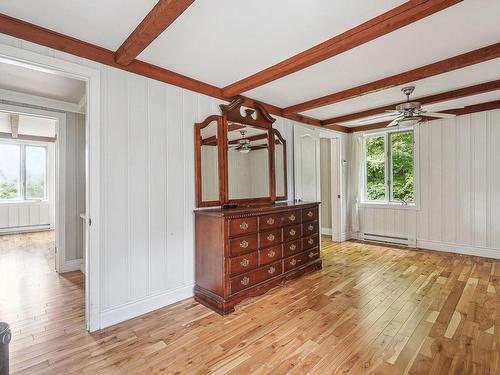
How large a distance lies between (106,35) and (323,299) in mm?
3265

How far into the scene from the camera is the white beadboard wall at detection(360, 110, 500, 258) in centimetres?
423

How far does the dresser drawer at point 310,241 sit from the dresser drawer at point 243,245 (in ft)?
3.23

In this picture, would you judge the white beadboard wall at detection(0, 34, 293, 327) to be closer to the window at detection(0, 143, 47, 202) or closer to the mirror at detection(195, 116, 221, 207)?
the mirror at detection(195, 116, 221, 207)

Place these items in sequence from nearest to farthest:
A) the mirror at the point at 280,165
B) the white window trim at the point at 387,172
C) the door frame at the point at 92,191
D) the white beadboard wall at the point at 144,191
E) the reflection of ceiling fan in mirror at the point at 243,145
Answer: the door frame at the point at 92,191 < the white beadboard wall at the point at 144,191 < the reflection of ceiling fan in mirror at the point at 243,145 < the mirror at the point at 280,165 < the white window trim at the point at 387,172

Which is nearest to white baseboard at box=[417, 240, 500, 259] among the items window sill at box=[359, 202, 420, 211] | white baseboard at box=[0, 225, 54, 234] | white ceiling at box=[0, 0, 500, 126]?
window sill at box=[359, 202, 420, 211]

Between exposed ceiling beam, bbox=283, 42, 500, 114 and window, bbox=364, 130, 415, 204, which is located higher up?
exposed ceiling beam, bbox=283, 42, 500, 114

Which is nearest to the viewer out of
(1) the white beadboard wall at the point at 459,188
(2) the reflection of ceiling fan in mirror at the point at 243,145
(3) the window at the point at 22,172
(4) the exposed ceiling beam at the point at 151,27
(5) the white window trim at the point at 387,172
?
(4) the exposed ceiling beam at the point at 151,27

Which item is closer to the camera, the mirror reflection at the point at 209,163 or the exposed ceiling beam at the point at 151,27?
the exposed ceiling beam at the point at 151,27

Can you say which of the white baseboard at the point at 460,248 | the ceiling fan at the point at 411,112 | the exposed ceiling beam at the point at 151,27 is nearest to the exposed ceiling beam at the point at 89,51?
the exposed ceiling beam at the point at 151,27

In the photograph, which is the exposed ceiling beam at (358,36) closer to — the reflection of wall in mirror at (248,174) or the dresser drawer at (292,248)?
the reflection of wall in mirror at (248,174)

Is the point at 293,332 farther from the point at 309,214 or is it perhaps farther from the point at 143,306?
the point at 309,214

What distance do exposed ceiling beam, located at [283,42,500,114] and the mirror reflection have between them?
168 centimetres

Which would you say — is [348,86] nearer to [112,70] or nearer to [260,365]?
[112,70]

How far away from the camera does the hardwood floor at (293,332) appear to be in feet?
5.94
